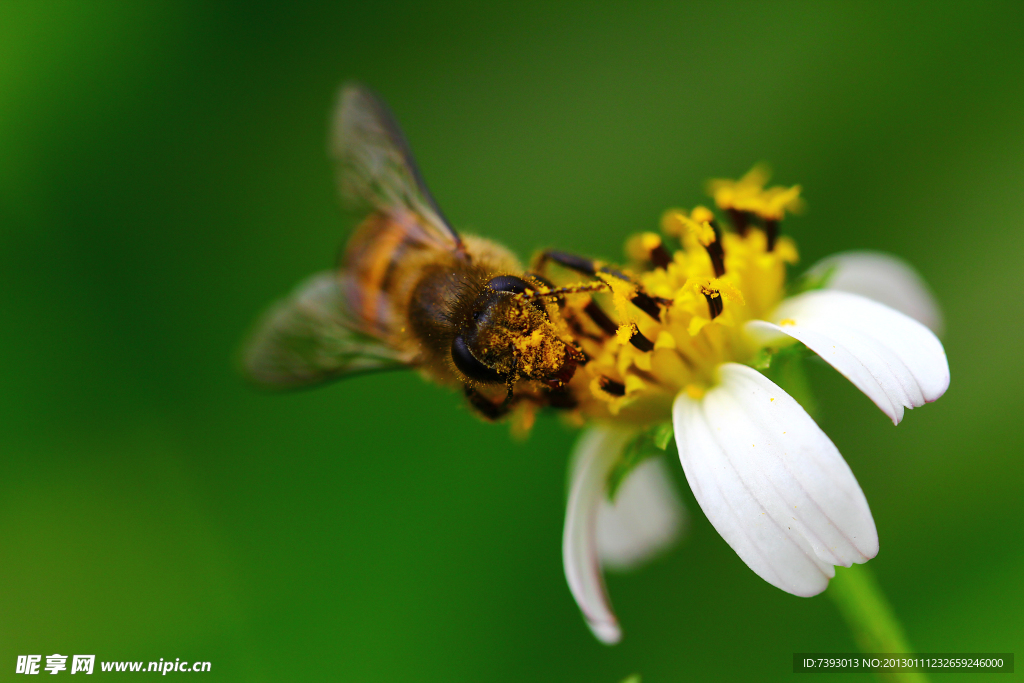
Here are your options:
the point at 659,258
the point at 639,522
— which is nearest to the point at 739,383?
the point at 659,258

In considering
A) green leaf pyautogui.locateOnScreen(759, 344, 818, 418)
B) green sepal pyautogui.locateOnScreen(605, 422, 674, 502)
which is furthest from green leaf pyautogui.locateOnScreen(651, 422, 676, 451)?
green leaf pyautogui.locateOnScreen(759, 344, 818, 418)

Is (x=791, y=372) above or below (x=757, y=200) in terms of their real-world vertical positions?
below

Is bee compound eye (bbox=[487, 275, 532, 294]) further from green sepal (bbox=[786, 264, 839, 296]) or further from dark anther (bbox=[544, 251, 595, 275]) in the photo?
green sepal (bbox=[786, 264, 839, 296])

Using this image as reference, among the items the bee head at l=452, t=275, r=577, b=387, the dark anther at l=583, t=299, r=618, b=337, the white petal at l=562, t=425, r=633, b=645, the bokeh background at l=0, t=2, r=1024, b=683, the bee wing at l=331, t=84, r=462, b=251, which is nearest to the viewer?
the bee head at l=452, t=275, r=577, b=387

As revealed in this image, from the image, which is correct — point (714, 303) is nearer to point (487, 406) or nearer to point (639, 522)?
point (487, 406)

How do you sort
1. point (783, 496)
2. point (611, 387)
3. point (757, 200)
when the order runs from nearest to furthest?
point (783, 496) → point (611, 387) → point (757, 200)

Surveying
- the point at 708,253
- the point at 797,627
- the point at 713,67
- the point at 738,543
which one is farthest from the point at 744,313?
the point at 713,67

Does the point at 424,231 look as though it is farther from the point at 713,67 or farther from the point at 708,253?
the point at 713,67
